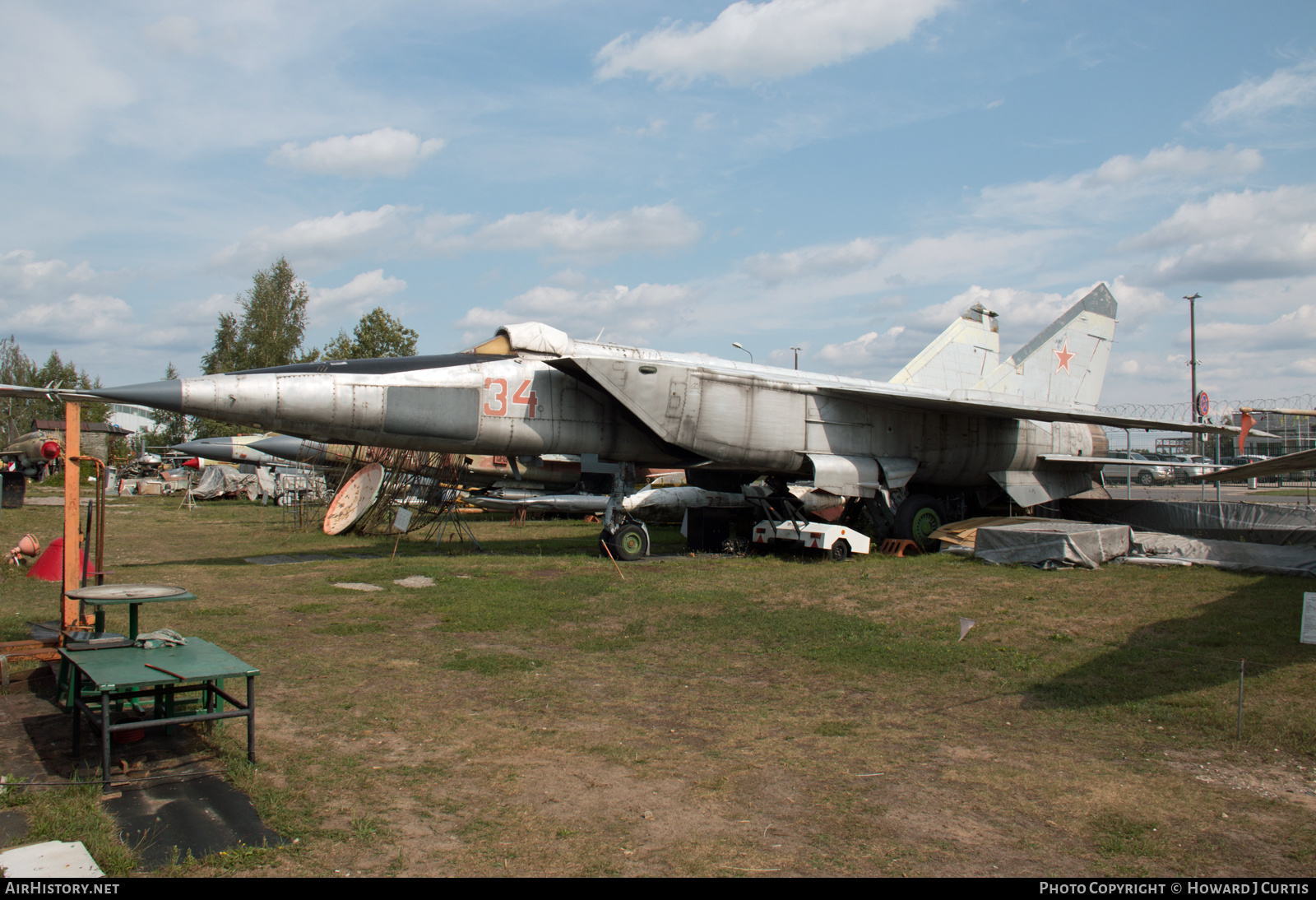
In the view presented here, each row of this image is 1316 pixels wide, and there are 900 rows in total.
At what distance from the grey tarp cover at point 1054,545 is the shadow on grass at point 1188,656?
9.72 ft

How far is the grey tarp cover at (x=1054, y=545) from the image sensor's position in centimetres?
1280

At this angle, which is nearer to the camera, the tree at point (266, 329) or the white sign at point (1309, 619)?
the white sign at point (1309, 619)

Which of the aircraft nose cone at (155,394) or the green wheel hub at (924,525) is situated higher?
the aircraft nose cone at (155,394)

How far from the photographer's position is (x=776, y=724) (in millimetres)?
6277

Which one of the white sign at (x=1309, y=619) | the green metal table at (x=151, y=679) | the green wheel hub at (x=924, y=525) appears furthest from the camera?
the green wheel hub at (x=924, y=525)

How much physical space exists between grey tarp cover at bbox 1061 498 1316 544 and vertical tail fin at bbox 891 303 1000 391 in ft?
14.0

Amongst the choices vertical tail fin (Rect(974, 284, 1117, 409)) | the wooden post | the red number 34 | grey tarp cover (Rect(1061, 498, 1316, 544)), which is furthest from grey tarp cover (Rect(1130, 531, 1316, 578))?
the wooden post

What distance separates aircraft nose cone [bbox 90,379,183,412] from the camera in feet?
33.2

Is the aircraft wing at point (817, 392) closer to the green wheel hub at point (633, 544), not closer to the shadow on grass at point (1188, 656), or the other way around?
the green wheel hub at point (633, 544)

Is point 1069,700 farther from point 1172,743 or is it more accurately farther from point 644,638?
point 644,638

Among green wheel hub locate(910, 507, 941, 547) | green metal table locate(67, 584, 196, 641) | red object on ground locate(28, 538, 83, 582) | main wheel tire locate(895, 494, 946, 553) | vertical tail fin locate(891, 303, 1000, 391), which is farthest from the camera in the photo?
vertical tail fin locate(891, 303, 1000, 391)

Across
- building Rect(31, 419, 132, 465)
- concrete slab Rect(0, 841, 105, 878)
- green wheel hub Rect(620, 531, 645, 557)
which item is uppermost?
building Rect(31, 419, 132, 465)

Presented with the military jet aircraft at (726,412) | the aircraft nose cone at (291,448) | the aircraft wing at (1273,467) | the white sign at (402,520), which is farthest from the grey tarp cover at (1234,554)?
the aircraft nose cone at (291,448)

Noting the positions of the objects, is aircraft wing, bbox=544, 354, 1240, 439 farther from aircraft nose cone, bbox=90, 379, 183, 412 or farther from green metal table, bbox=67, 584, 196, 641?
green metal table, bbox=67, 584, 196, 641
